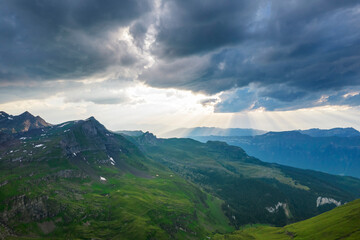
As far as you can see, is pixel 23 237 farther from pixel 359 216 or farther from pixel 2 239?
pixel 359 216

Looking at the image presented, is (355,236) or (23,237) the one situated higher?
(355,236)

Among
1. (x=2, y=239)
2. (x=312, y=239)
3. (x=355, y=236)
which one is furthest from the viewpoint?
(x=312, y=239)

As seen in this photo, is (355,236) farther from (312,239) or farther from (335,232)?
(312,239)

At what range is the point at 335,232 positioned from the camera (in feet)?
605

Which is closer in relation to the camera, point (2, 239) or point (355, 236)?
point (355, 236)

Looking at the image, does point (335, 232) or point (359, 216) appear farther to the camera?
point (359, 216)

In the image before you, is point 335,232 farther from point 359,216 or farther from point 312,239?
point 359,216

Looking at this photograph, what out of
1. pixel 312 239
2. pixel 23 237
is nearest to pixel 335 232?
pixel 312 239

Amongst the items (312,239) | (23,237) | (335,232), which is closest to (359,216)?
(335,232)

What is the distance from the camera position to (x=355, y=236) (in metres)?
160

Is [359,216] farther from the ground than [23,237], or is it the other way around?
[359,216]

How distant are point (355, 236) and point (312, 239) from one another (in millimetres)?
41945

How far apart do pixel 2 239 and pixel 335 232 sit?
967 feet

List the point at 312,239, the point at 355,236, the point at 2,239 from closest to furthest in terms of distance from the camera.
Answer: the point at 355,236 < the point at 2,239 < the point at 312,239
